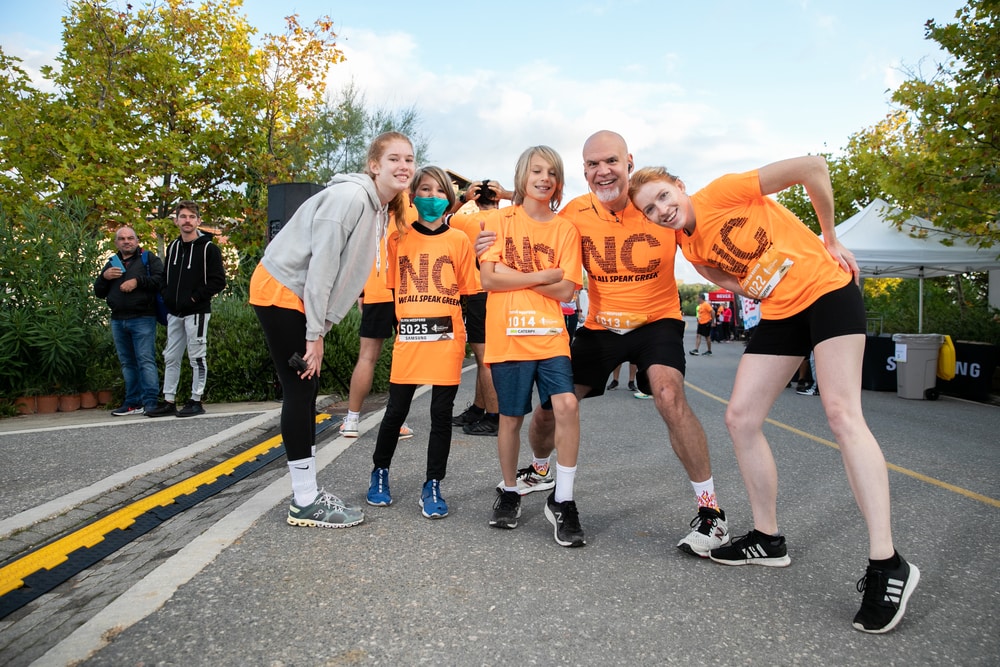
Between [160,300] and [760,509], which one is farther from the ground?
[160,300]

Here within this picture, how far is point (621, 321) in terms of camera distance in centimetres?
378

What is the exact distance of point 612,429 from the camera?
23.0 ft

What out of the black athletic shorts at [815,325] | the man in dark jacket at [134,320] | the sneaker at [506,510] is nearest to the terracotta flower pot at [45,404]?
the man in dark jacket at [134,320]

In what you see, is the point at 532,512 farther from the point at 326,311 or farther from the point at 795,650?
the point at 795,650

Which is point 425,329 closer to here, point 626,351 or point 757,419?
point 626,351

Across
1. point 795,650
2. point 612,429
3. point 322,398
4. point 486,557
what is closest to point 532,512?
point 486,557

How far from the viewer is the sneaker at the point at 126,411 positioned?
7.50 metres

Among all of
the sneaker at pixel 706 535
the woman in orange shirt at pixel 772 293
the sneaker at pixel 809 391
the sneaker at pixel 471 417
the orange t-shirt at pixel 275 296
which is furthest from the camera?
the sneaker at pixel 809 391

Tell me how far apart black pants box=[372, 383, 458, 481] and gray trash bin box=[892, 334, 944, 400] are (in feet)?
31.2

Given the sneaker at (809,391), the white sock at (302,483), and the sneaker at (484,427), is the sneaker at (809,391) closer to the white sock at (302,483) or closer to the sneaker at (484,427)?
the sneaker at (484,427)

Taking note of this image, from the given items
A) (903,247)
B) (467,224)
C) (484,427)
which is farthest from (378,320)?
(903,247)

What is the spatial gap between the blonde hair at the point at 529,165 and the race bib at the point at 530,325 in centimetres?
61

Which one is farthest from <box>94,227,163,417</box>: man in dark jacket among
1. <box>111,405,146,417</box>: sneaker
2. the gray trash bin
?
the gray trash bin

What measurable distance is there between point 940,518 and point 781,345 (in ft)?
5.78
